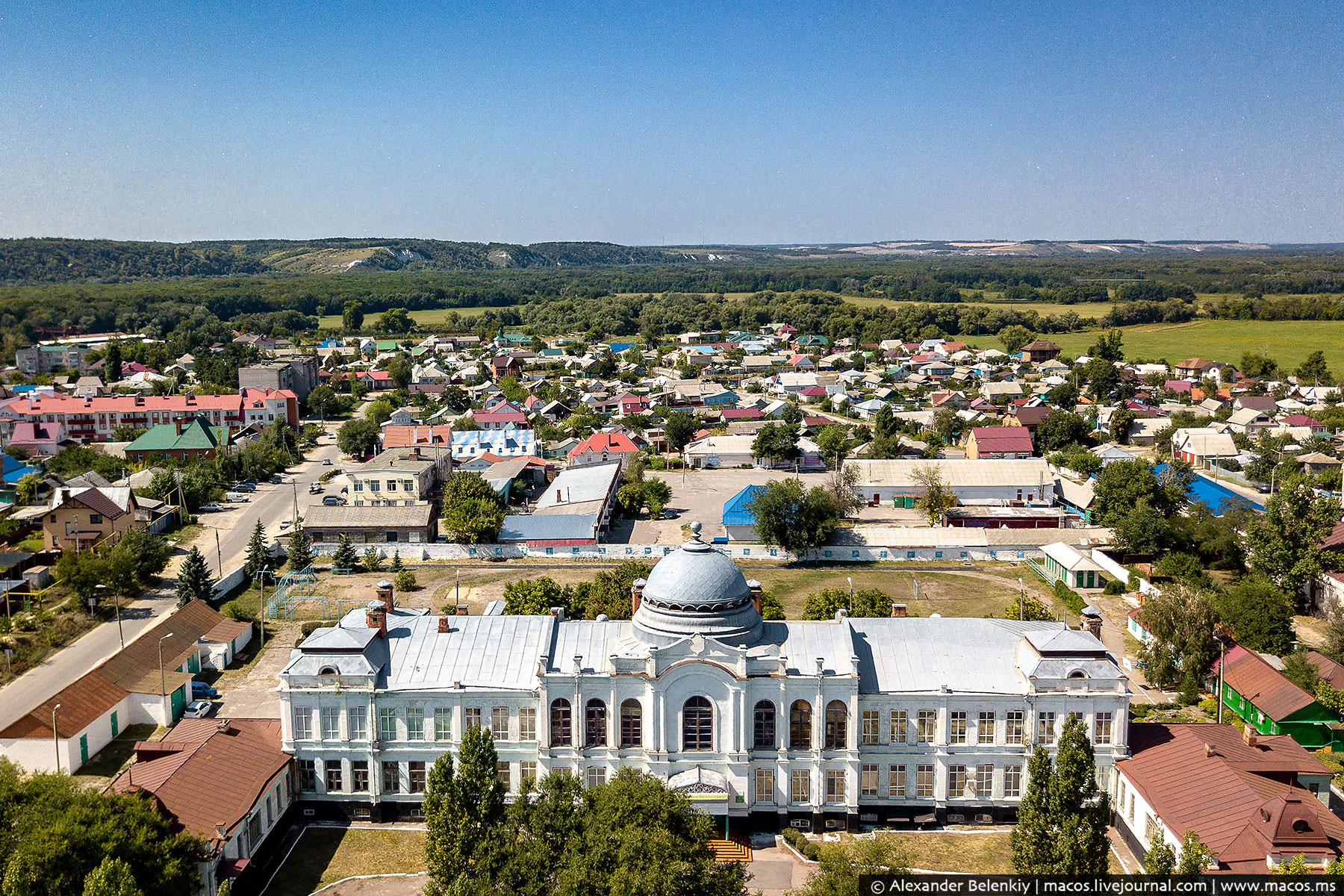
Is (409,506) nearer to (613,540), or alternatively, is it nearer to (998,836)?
(613,540)

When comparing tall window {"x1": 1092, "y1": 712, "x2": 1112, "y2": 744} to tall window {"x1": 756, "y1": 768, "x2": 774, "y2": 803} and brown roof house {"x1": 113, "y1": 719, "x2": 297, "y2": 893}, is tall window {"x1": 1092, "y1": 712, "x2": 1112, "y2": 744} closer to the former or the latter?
tall window {"x1": 756, "y1": 768, "x2": 774, "y2": 803}

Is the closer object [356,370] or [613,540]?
[613,540]

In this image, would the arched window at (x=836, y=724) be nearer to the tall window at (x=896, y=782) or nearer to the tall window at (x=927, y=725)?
the tall window at (x=896, y=782)

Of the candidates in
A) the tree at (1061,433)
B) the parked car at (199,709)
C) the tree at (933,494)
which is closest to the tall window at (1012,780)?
the parked car at (199,709)

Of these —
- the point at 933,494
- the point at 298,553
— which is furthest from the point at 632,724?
the point at 933,494

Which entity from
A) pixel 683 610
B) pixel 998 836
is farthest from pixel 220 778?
pixel 998 836

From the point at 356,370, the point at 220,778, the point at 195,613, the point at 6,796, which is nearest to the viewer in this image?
the point at 6,796
